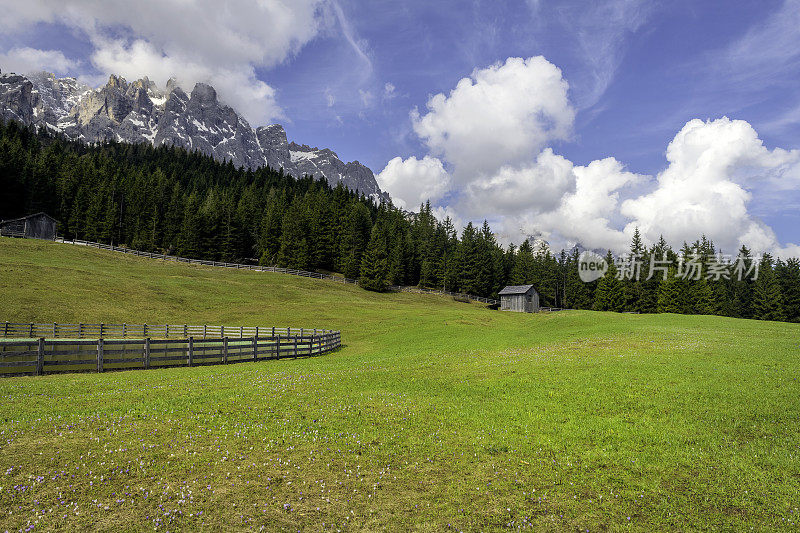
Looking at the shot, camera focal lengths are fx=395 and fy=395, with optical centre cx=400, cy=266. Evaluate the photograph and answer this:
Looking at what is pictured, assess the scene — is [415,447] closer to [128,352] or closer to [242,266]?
[128,352]

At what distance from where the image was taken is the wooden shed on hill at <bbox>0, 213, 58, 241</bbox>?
75.0 m

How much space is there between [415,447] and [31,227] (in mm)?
99351

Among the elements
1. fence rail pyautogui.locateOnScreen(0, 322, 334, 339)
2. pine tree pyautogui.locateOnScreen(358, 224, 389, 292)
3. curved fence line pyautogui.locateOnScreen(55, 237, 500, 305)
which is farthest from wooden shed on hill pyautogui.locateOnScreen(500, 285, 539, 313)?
fence rail pyautogui.locateOnScreen(0, 322, 334, 339)

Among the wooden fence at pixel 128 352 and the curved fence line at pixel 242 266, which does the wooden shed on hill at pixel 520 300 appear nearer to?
the curved fence line at pixel 242 266

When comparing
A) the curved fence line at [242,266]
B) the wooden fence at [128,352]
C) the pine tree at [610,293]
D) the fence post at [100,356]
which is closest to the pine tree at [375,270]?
the curved fence line at [242,266]

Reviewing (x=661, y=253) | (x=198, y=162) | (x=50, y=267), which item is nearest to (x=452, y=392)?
(x=50, y=267)

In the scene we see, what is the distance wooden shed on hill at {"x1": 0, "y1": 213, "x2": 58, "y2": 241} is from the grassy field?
81062 mm

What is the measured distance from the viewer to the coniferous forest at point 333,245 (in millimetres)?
89750

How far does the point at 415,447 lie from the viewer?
10109mm

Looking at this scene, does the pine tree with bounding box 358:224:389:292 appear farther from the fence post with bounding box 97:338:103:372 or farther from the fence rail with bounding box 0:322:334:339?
the fence post with bounding box 97:338:103:372

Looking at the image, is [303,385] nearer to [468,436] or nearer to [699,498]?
[468,436]

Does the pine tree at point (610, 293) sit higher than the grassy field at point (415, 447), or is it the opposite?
the pine tree at point (610, 293)

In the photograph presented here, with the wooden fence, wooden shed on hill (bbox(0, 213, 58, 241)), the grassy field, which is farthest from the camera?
wooden shed on hill (bbox(0, 213, 58, 241))

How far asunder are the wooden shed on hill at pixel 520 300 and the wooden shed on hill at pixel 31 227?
3831 inches
